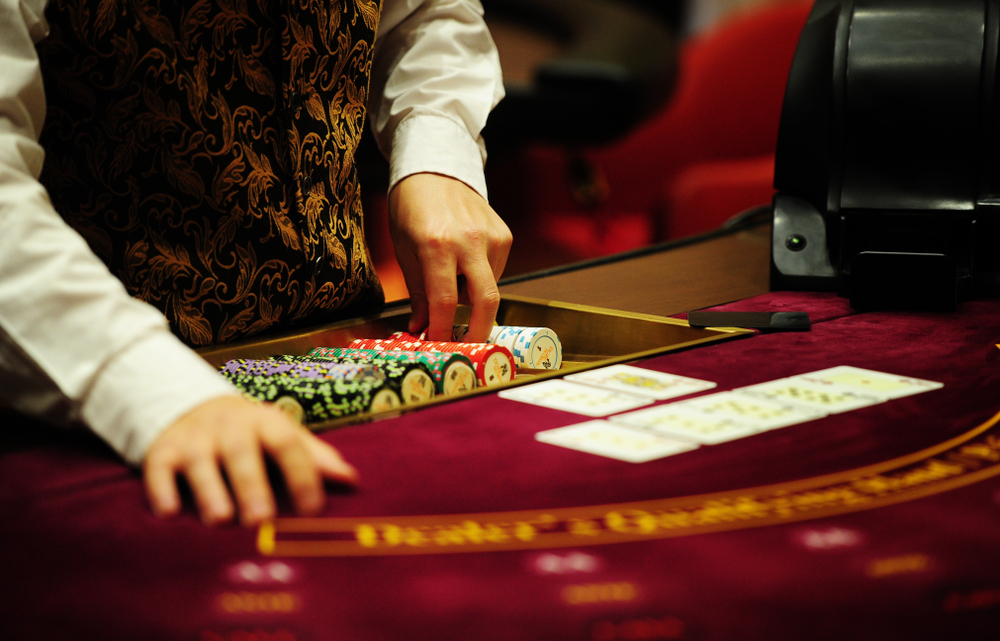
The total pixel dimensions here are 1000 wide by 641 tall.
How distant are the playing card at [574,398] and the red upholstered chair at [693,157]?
3.33 meters

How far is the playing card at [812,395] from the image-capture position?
3.05 ft

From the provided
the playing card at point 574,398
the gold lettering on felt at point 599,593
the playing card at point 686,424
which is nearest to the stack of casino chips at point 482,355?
the playing card at point 574,398

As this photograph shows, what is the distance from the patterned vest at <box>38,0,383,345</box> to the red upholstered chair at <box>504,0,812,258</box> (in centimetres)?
308

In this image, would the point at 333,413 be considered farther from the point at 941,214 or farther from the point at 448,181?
the point at 941,214

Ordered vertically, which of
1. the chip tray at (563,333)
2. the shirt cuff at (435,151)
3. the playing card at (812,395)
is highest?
the shirt cuff at (435,151)

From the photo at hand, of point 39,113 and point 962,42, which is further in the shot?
point 962,42

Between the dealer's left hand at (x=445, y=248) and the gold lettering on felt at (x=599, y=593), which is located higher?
the dealer's left hand at (x=445, y=248)

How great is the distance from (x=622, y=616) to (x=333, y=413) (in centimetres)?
46

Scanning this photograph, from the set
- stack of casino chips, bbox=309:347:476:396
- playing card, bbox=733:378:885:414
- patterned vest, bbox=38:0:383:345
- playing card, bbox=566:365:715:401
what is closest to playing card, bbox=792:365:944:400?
playing card, bbox=733:378:885:414

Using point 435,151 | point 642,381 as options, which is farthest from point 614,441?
point 435,151

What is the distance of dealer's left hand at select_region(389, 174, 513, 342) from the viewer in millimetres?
1335

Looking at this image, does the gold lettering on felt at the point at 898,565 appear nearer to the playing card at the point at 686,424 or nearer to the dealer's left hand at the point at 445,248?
the playing card at the point at 686,424

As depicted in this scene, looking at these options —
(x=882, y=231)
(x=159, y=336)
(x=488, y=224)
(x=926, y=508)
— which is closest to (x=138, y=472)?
(x=159, y=336)

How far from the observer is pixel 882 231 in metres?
1.55
